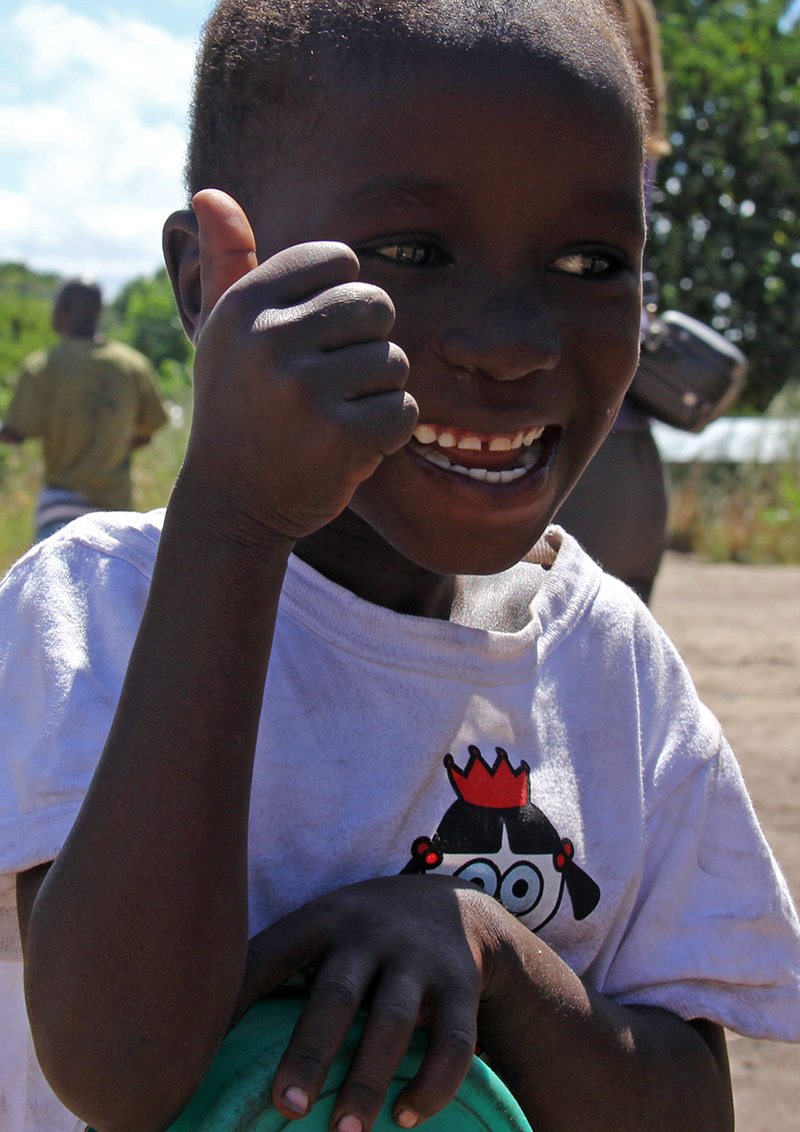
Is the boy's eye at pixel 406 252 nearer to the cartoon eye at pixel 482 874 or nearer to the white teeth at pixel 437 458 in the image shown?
A: the white teeth at pixel 437 458

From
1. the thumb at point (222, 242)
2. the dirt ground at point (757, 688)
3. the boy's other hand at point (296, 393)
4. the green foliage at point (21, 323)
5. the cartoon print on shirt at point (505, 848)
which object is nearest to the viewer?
the boy's other hand at point (296, 393)

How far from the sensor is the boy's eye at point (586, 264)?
136cm

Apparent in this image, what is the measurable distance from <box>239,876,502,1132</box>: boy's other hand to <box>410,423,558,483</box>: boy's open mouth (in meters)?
0.37

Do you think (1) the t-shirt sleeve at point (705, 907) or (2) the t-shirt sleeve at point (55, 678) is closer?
(2) the t-shirt sleeve at point (55, 678)

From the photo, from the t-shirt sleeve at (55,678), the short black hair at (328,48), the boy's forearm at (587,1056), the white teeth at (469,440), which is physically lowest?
the boy's forearm at (587,1056)

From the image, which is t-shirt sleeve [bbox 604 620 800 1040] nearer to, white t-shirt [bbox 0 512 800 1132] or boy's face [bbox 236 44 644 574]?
white t-shirt [bbox 0 512 800 1132]

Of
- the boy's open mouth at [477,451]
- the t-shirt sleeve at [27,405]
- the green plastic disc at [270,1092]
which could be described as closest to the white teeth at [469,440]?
the boy's open mouth at [477,451]

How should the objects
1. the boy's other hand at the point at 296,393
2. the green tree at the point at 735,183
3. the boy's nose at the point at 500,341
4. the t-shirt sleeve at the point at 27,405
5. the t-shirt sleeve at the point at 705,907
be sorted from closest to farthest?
1. the boy's other hand at the point at 296,393
2. the boy's nose at the point at 500,341
3. the t-shirt sleeve at the point at 705,907
4. the t-shirt sleeve at the point at 27,405
5. the green tree at the point at 735,183

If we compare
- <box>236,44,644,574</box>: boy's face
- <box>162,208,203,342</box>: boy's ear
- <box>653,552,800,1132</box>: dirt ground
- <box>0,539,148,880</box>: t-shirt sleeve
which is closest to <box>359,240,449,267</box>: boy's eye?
<box>236,44,644,574</box>: boy's face

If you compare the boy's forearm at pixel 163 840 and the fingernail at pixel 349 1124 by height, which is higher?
the boy's forearm at pixel 163 840

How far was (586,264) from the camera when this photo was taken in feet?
4.60

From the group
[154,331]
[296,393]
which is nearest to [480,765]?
[296,393]

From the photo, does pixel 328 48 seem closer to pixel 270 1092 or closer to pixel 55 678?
pixel 55 678

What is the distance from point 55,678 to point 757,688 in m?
6.90
